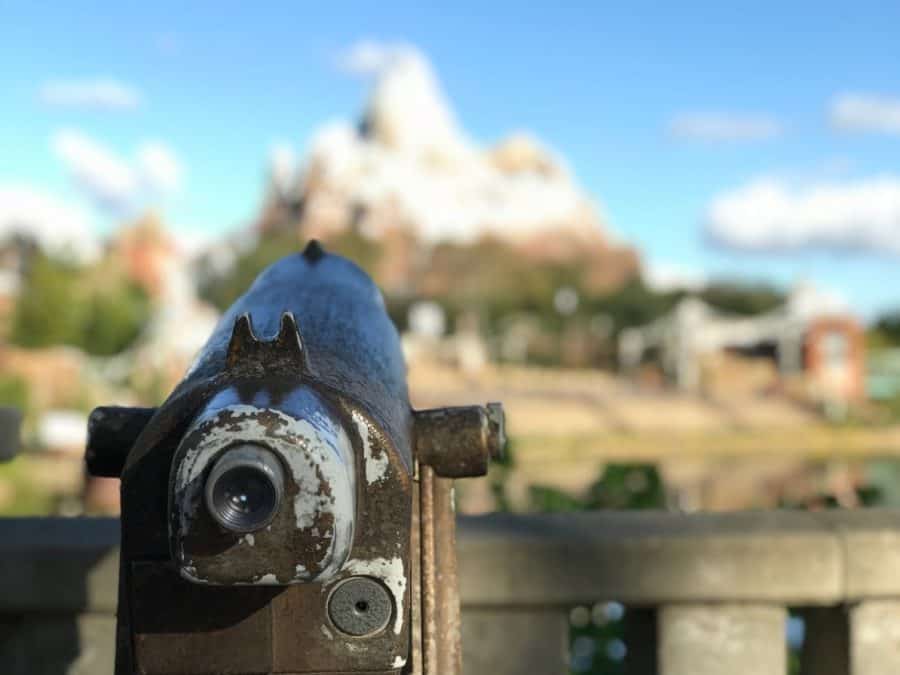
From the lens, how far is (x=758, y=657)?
2105 mm

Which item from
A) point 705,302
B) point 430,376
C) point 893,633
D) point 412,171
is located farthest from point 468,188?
point 893,633

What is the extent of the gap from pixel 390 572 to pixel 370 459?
15 centimetres

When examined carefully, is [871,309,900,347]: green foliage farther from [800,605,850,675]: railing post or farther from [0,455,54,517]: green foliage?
[800,605,850,675]: railing post

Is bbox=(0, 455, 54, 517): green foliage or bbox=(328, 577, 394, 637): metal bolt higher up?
bbox=(0, 455, 54, 517): green foliage

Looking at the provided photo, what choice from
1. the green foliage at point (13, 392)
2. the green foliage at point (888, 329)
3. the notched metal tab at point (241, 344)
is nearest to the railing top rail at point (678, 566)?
the notched metal tab at point (241, 344)

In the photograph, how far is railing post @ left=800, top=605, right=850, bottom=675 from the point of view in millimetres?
2158

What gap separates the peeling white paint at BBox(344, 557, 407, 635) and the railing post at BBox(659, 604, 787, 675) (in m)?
0.85

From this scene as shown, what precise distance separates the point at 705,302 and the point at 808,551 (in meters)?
73.0

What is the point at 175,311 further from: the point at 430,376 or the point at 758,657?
the point at 758,657

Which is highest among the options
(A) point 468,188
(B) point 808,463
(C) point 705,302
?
(A) point 468,188

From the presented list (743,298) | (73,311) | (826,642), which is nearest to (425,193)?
(743,298)

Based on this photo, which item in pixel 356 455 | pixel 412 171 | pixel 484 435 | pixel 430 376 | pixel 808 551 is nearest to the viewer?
pixel 356 455

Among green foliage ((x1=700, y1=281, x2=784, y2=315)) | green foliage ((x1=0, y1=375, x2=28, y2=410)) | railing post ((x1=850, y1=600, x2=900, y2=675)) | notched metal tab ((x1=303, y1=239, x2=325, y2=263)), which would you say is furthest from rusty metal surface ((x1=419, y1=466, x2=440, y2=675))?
green foliage ((x1=700, y1=281, x2=784, y2=315))

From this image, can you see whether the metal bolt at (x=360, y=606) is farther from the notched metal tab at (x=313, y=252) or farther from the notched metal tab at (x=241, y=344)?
the notched metal tab at (x=313, y=252)
